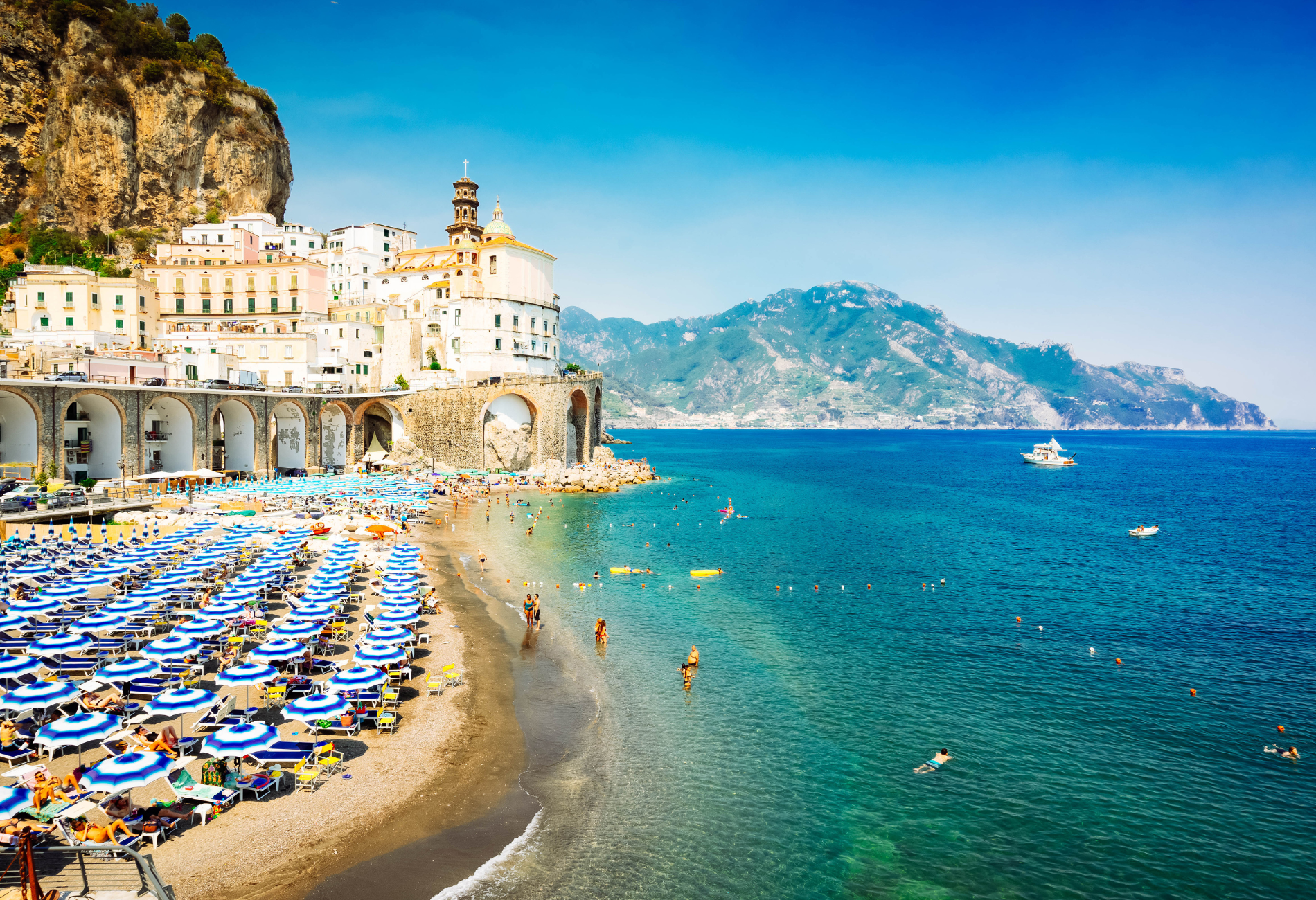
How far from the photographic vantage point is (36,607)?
1058 inches

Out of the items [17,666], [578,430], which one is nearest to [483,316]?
[578,430]

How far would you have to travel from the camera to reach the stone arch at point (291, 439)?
7281 centimetres

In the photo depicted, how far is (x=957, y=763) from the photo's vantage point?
20156mm

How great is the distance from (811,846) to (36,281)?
8422 centimetres

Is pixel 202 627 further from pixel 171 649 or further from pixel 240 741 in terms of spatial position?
pixel 240 741

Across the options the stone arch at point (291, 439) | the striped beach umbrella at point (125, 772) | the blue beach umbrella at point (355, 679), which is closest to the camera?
the striped beach umbrella at point (125, 772)

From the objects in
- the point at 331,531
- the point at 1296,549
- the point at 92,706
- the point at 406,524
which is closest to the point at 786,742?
the point at 92,706

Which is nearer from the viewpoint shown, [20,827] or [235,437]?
[20,827]

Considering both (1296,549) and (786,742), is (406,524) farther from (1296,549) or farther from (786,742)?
(1296,549)

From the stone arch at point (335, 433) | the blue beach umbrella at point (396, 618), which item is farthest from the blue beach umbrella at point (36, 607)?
the stone arch at point (335, 433)

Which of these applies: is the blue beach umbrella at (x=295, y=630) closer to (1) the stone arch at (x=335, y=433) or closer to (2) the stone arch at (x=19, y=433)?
(2) the stone arch at (x=19, y=433)

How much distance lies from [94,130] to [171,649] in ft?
297


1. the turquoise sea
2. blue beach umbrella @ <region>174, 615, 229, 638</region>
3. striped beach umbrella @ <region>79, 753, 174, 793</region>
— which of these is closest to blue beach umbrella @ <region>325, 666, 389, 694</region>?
the turquoise sea

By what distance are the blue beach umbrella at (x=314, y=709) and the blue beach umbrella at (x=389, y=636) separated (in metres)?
5.00
